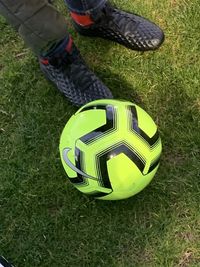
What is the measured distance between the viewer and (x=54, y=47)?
238 cm

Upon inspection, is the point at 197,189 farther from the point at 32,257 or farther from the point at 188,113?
the point at 32,257

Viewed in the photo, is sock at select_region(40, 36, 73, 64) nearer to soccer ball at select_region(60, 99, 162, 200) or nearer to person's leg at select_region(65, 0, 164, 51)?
person's leg at select_region(65, 0, 164, 51)

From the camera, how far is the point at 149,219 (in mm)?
2242

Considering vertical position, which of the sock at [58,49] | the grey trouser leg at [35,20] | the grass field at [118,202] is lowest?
the grass field at [118,202]

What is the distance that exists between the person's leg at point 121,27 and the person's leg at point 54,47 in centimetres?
19

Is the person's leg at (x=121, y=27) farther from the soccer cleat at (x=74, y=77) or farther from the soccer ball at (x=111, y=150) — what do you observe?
the soccer ball at (x=111, y=150)

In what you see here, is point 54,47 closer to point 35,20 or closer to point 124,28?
point 35,20

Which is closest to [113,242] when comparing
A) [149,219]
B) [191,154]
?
[149,219]

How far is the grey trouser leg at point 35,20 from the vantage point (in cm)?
205

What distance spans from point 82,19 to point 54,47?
0.31 meters

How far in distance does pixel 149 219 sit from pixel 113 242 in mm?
181

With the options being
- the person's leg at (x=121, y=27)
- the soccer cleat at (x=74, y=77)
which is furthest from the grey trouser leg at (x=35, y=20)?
the person's leg at (x=121, y=27)

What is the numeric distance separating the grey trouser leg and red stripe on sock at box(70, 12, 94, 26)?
14.1 inches

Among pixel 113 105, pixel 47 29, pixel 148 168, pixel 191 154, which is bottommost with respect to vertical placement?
pixel 191 154
